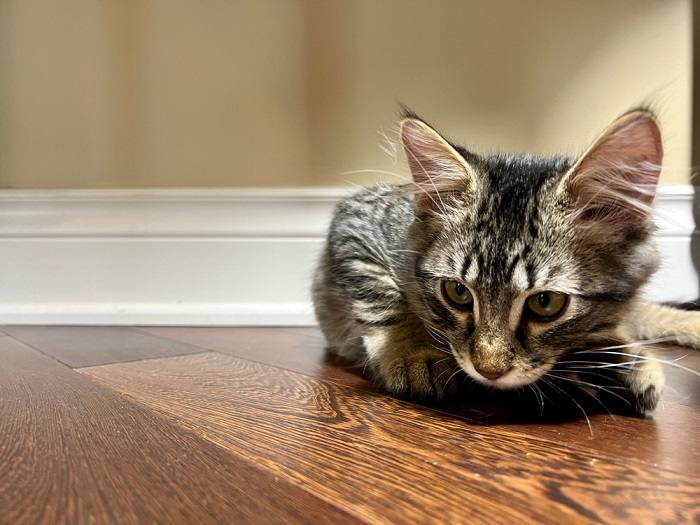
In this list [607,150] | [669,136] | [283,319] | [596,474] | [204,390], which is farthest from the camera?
[283,319]

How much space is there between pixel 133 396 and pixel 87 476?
1.11 ft

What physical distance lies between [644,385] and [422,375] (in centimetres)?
32

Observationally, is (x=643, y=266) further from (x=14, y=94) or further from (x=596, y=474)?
(x=14, y=94)

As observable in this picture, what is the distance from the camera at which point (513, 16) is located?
1768 millimetres

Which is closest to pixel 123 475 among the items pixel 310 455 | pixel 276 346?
pixel 310 455

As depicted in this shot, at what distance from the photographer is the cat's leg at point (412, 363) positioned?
3.25 ft

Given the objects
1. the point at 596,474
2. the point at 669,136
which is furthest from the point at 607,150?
the point at 669,136

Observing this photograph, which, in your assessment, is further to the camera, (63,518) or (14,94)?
(14,94)

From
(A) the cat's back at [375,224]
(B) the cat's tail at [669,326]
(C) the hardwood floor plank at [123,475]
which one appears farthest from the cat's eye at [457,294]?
(B) the cat's tail at [669,326]

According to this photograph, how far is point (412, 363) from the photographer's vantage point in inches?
39.9

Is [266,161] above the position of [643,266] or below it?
above

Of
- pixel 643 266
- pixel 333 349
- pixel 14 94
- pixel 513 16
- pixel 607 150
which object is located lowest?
pixel 333 349

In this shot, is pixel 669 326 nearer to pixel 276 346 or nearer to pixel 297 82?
pixel 276 346

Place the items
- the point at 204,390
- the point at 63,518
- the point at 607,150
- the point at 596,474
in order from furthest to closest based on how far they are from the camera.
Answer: the point at 204,390, the point at 607,150, the point at 596,474, the point at 63,518
